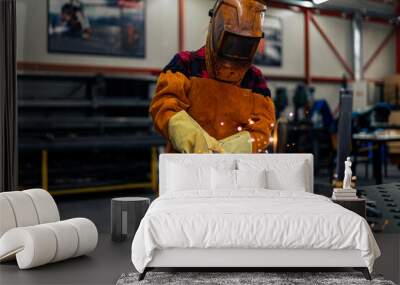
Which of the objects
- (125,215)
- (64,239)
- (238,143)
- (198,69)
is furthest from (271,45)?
(64,239)

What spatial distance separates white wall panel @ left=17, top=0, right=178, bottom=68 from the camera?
7199mm

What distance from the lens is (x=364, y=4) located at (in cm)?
648

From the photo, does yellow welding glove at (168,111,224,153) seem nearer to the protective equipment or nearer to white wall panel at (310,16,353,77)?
the protective equipment

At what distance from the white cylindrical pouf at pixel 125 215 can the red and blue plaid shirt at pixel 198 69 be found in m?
1.16

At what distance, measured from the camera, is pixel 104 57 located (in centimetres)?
799

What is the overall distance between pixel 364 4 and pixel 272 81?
233 cm

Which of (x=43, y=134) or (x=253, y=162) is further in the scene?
(x=43, y=134)

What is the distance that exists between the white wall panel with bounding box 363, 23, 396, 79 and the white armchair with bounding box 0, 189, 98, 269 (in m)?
4.88

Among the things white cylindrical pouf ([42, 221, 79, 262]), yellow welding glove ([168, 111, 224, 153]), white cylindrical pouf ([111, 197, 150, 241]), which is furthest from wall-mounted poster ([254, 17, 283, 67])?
white cylindrical pouf ([42, 221, 79, 262])

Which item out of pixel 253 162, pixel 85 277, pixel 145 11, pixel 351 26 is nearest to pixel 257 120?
pixel 253 162

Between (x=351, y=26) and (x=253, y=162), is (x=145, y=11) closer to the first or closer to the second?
(x=351, y=26)

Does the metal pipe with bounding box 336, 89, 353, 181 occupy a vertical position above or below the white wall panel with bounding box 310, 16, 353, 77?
below

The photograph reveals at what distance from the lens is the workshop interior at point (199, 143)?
3.14 m

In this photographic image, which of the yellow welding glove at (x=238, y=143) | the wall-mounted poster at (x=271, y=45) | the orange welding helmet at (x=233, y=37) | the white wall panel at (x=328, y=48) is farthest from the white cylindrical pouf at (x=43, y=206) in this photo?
the white wall panel at (x=328, y=48)
